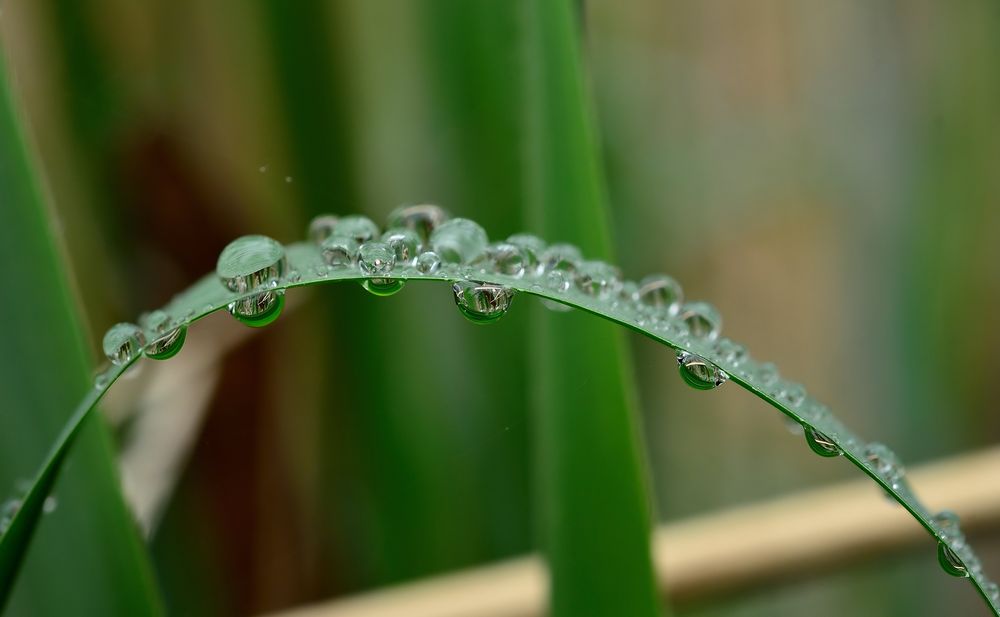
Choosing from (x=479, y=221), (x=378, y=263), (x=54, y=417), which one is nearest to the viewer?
(x=378, y=263)

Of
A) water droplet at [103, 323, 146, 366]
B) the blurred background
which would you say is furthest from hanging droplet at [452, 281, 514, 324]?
the blurred background

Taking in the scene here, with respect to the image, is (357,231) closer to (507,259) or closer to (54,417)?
(507,259)

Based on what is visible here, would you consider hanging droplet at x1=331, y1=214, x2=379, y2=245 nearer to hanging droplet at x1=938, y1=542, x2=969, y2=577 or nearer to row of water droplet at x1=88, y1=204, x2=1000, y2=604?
row of water droplet at x1=88, y1=204, x2=1000, y2=604

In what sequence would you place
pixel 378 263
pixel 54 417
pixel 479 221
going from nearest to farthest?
pixel 378 263, pixel 54 417, pixel 479 221

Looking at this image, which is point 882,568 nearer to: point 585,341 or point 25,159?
point 585,341

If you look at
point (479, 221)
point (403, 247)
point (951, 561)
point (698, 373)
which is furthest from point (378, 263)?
point (479, 221)

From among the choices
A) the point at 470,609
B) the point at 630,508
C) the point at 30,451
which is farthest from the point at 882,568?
the point at 30,451

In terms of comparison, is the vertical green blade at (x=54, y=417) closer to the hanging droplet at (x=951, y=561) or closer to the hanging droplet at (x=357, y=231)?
the hanging droplet at (x=357, y=231)

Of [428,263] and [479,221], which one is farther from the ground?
[479,221]
